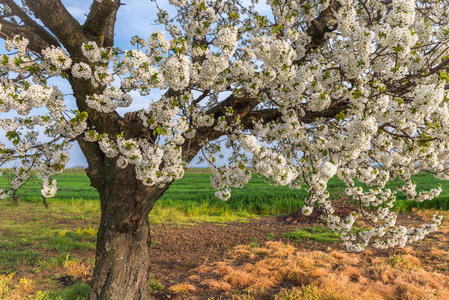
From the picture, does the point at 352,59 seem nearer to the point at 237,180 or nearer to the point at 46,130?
the point at 237,180

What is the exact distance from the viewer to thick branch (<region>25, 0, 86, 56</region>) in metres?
4.52

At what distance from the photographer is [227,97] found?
547 centimetres

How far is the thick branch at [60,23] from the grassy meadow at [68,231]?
4934mm

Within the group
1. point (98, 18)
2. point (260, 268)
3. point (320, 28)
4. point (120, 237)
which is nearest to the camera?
point (98, 18)

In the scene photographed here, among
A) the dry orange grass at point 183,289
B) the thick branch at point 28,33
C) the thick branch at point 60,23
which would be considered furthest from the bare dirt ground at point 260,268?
the thick branch at point 60,23

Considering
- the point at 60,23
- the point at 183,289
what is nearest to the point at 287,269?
the point at 183,289

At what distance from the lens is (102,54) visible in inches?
156

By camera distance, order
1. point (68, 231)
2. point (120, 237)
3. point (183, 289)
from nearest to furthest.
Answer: point (120, 237) < point (183, 289) < point (68, 231)

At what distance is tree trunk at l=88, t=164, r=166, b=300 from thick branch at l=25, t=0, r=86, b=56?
89.4 inches

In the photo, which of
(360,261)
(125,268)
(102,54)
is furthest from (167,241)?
(102,54)

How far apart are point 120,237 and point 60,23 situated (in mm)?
3911

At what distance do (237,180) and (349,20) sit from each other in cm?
312

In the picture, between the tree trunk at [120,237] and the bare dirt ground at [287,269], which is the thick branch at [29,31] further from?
the bare dirt ground at [287,269]

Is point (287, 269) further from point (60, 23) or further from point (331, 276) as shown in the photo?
point (60, 23)
